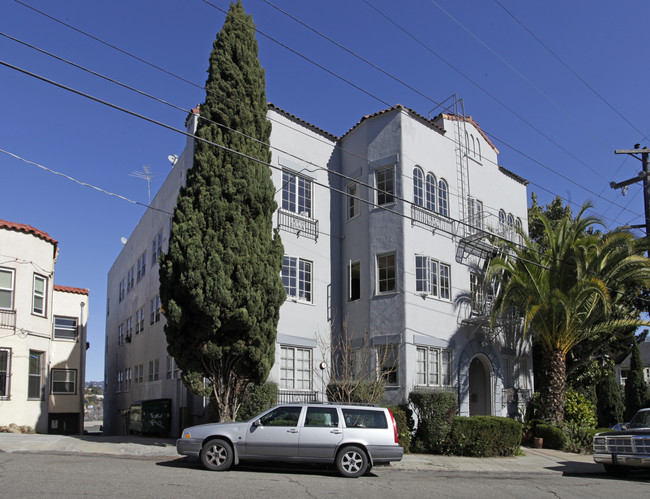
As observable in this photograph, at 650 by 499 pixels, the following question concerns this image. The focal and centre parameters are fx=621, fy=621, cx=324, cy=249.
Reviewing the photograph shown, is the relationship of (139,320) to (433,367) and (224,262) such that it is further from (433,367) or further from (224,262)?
(224,262)

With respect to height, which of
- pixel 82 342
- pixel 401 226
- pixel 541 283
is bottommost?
pixel 82 342

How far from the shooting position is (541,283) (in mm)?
20625

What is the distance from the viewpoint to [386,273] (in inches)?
799

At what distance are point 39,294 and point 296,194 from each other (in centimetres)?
1022

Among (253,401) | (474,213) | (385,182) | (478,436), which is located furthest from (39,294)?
(474,213)

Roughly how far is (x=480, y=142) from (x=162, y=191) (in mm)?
13200

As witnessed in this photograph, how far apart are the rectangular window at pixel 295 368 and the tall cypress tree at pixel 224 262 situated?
307 centimetres

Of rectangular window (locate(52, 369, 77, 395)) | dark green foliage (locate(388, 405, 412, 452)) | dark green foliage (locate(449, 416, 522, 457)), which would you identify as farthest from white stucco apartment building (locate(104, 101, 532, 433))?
rectangular window (locate(52, 369, 77, 395))

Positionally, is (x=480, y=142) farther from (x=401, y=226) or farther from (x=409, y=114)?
(x=401, y=226)

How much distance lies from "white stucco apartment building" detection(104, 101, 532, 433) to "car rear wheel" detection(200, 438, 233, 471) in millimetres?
6452

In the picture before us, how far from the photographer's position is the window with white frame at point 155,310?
80.4 ft

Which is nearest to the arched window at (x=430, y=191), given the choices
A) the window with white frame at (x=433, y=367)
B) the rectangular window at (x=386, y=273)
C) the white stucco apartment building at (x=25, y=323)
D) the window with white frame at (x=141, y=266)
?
the rectangular window at (x=386, y=273)

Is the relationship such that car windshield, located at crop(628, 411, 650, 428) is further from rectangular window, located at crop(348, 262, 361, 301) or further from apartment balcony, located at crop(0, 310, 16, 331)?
apartment balcony, located at crop(0, 310, 16, 331)

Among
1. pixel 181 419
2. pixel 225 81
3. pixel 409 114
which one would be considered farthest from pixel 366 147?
pixel 181 419
